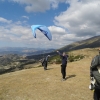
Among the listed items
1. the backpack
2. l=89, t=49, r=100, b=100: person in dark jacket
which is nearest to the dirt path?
l=89, t=49, r=100, b=100: person in dark jacket

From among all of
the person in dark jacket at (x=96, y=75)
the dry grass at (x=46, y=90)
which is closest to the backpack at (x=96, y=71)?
the person in dark jacket at (x=96, y=75)

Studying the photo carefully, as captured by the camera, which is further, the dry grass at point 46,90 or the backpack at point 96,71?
the dry grass at point 46,90

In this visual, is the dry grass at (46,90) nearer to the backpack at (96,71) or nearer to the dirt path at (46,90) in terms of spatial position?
the dirt path at (46,90)

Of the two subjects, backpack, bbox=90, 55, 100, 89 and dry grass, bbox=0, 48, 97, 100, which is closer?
backpack, bbox=90, 55, 100, 89

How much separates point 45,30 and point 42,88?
11.0 m

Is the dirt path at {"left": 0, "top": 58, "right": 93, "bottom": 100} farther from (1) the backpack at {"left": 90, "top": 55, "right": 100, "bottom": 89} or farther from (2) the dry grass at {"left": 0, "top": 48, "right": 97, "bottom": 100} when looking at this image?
(1) the backpack at {"left": 90, "top": 55, "right": 100, "bottom": 89}

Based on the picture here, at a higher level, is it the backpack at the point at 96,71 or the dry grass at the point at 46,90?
the backpack at the point at 96,71

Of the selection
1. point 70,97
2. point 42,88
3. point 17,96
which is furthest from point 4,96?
point 70,97

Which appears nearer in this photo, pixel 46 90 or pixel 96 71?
pixel 96 71

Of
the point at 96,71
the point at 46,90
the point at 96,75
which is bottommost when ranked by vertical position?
the point at 46,90

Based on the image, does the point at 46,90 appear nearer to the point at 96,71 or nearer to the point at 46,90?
the point at 46,90

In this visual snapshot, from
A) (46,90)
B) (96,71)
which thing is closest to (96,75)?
(96,71)

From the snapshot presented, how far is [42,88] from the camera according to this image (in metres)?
20.9

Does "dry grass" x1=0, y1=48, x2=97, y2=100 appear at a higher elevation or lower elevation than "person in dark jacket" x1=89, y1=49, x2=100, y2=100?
lower
